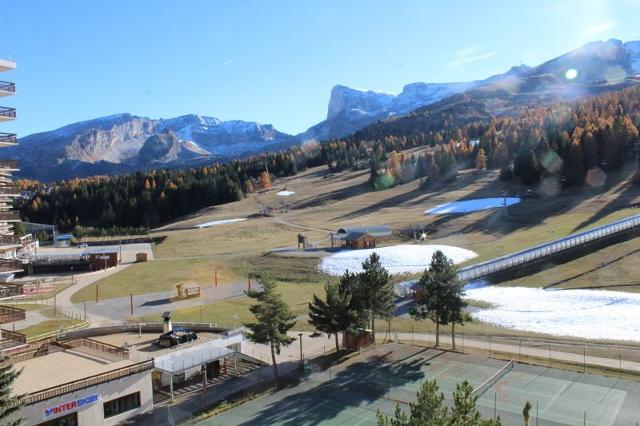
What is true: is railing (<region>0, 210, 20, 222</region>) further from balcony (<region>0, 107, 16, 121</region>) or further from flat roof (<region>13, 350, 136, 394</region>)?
flat roof (<region>13, 350, 136, 394</region>)

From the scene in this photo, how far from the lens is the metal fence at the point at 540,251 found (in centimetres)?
6450

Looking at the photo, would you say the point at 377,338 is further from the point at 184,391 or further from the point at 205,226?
the point at 205,226

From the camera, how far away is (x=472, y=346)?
42719 millimetres

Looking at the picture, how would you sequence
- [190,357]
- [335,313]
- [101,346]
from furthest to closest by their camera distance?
1. [335,313]
2. [101,346]
3. [190,357]

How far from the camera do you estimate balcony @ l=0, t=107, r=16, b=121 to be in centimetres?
2961

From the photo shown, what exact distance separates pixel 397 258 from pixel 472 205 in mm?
45244

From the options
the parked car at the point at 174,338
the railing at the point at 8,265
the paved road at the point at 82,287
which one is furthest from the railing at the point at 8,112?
the paved road at the point at 82,287

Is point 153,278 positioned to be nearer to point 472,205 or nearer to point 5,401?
point 5,401

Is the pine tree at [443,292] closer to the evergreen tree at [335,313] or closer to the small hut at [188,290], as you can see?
the evergreen tree at [335,313]

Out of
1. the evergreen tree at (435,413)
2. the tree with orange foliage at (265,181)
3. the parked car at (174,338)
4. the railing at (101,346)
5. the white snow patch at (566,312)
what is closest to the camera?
the evergreen tree at (435,413)

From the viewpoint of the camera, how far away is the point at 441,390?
32906 millimetres

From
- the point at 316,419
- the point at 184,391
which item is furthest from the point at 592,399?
the point at 184,391

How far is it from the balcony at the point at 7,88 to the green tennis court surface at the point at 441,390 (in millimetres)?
22583

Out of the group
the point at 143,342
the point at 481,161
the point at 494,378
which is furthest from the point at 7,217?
the point at 481,161
